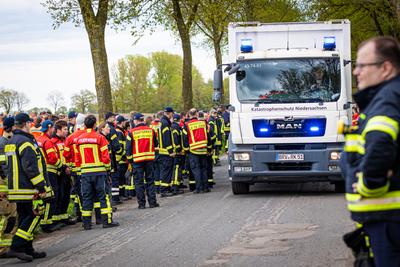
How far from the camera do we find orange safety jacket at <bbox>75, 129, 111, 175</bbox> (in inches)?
486

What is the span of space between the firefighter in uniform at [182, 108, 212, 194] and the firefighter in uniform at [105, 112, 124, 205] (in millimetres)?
1702

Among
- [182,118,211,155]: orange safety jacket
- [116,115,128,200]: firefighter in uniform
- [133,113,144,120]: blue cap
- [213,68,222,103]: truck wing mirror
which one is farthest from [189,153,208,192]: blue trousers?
[133,113,144,120]: blue cap

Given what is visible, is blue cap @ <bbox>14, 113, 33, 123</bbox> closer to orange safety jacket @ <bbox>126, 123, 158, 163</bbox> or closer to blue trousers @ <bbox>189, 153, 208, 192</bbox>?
orange safety jacket @ <bbox>126, 123, 158, 163</bbox>

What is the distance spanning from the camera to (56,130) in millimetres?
13359

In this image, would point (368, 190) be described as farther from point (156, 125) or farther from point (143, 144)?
point (156, 125)

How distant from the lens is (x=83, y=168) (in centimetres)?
1240

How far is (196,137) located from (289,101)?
310cm

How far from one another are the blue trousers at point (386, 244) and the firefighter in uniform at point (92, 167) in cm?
833

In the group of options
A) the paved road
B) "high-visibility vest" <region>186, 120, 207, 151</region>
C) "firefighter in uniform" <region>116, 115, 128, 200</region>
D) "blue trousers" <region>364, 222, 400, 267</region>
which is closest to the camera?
"blue trousers" <region>364, 222, 400, 267</region>

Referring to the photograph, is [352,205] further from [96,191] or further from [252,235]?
[96,191]

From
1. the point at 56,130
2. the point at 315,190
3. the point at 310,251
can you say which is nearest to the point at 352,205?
the point at 310,251

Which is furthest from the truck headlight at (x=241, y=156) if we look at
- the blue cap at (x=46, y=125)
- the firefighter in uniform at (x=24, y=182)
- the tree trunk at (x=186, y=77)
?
the tree trunk at (x=186, y=77)

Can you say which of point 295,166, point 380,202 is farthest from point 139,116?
point 380,202

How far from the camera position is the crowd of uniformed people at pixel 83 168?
32.2 feet
